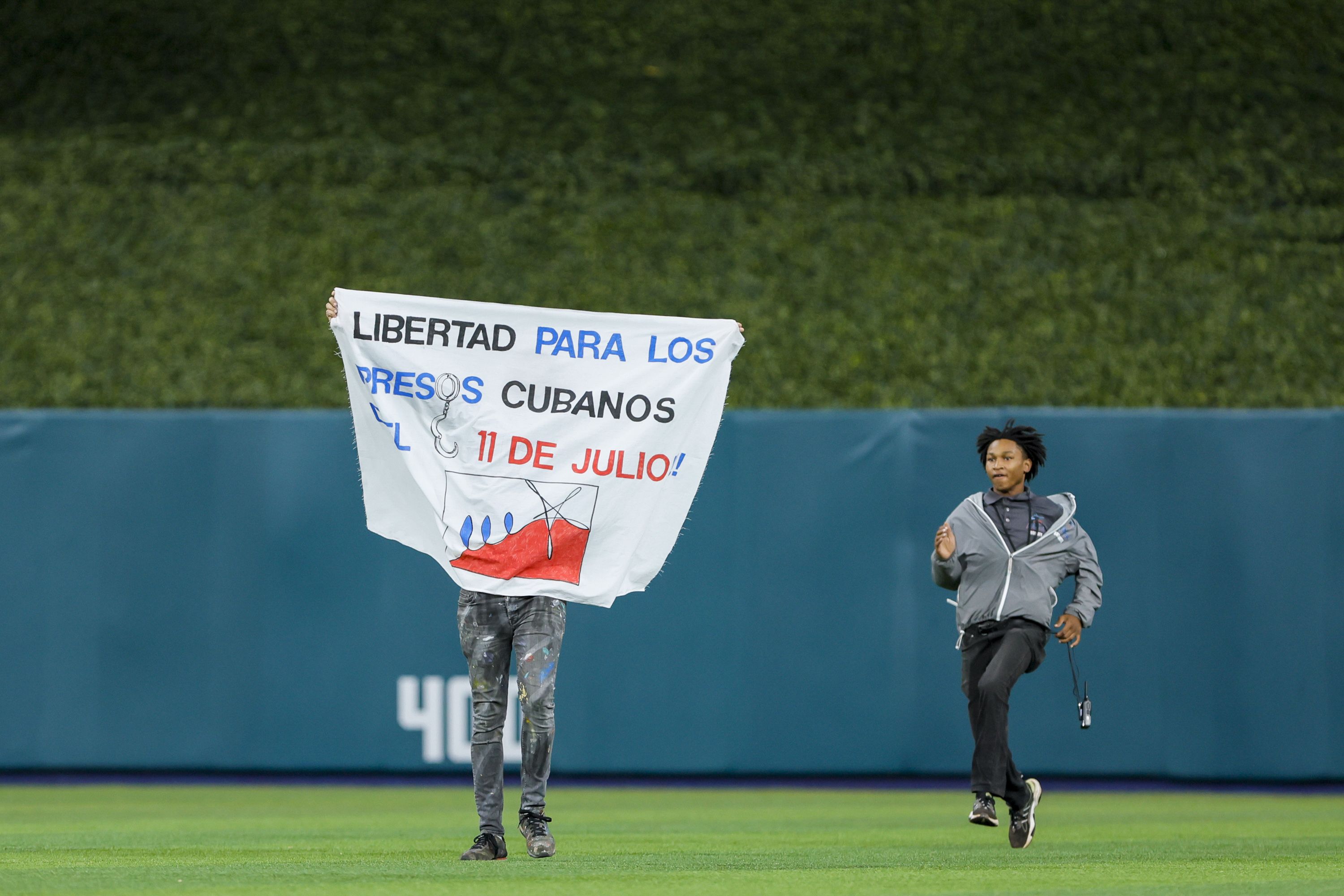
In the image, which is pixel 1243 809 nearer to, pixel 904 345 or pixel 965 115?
pixel 904 345

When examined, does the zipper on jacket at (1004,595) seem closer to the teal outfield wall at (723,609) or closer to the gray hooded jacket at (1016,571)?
the gray hooded jacket at (1016,571)

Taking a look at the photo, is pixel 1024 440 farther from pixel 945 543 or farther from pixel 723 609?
pixel 723 609

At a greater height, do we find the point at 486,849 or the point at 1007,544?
the point at 1007,544

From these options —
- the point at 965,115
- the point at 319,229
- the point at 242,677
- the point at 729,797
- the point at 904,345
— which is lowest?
the point at 729,797

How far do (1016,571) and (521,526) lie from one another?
7.98 ft

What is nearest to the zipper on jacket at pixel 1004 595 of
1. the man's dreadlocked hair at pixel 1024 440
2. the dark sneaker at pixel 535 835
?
the man's dreadlocked hair at pixel 1024 440

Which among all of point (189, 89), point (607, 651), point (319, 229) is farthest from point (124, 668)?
point (189, 89)

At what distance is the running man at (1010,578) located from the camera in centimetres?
763

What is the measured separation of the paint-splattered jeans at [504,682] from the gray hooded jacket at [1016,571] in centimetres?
202

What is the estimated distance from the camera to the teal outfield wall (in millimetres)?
11750

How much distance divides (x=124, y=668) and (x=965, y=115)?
10.6 meters

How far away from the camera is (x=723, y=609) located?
39.4ft

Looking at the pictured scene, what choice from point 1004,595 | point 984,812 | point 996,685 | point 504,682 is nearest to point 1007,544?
point 1004,595

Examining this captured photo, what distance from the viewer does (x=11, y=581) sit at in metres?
12.0
